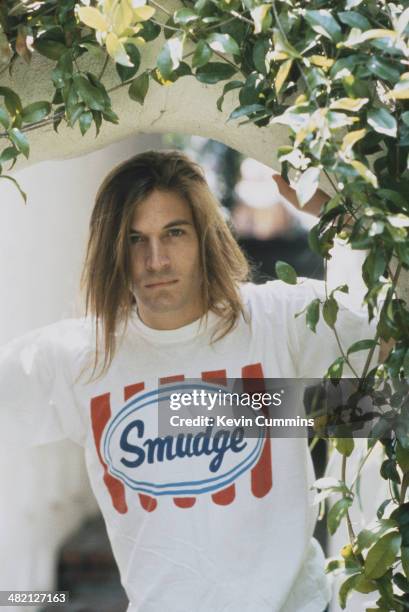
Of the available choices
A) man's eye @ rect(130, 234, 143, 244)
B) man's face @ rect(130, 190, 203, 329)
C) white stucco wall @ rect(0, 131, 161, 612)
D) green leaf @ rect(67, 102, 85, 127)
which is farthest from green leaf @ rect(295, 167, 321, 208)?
white stucco wall @ rect(0, 131, 161, 612)

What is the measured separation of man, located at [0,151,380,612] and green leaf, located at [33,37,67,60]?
0.74 meters

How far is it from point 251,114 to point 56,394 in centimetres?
101

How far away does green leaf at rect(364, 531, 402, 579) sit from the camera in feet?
5.62

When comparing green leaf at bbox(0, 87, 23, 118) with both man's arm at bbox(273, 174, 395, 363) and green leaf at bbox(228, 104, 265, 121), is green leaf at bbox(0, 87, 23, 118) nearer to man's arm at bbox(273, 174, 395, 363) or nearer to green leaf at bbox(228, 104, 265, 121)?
green leaf at bbox(228, 104, 265, 121)

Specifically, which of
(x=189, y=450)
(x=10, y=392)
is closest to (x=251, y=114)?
(x=189, y=450)

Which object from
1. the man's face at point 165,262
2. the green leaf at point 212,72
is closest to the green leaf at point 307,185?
the green leaf at point 212,72

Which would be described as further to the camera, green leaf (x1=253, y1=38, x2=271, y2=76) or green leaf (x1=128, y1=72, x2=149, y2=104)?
green leaf (x1=128, y1=72, x2=149, y2=104)

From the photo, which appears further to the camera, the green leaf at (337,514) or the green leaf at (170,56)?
the green leaf at (337,514)

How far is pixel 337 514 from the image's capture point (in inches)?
68.8

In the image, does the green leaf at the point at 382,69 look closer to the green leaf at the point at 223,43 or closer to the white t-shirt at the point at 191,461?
the green leaf at the point at 223,43

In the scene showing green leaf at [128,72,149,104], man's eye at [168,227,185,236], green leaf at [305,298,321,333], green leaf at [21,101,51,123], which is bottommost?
green leaf at [305,298,321,333]

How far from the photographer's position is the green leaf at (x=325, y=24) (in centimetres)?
156

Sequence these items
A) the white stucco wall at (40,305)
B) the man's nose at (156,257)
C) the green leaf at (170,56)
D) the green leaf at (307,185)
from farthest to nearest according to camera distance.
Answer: the white stucco wall at (40,305) → the man's nose at (156,257) → the green leaf at (170,56) → the green leaf at (307,185)

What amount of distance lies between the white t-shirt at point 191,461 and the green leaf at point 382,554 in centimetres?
59
